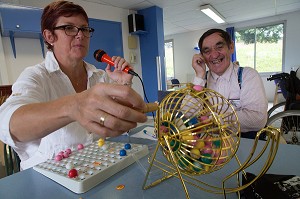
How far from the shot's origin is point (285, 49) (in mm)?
5090

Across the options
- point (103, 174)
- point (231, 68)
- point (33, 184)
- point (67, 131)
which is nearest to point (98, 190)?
point (103, 174)

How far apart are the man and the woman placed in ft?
1.93

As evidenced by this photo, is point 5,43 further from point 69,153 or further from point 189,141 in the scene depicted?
point 189,141

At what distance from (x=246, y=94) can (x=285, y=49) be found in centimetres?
491

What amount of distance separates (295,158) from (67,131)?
884 millimetres

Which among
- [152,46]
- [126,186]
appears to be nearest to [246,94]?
[126,186]

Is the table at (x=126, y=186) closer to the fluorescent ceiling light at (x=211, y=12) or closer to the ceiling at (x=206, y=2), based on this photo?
the ceiling at (x=206, y=2)

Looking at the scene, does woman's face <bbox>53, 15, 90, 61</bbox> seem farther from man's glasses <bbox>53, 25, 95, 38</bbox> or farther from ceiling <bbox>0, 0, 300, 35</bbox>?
ceiling <bbox>0, 0, 300, 35</bbox>

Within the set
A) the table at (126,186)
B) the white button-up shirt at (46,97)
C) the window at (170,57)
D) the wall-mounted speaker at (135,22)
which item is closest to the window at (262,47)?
the window at (170,57)

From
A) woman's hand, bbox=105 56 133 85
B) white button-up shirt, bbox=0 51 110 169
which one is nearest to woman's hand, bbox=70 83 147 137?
white button-up shirt, bbox=0 51 110 169

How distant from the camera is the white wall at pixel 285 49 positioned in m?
4.95

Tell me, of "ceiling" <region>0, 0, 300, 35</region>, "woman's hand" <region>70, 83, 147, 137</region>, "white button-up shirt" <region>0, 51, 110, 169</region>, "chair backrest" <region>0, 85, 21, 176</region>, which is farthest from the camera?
"ceiling" <region>0, 0, 300, 35</region>

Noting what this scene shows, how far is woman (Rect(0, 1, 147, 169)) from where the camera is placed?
0.36 meters

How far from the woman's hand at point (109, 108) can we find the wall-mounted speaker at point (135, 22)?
3438mm
